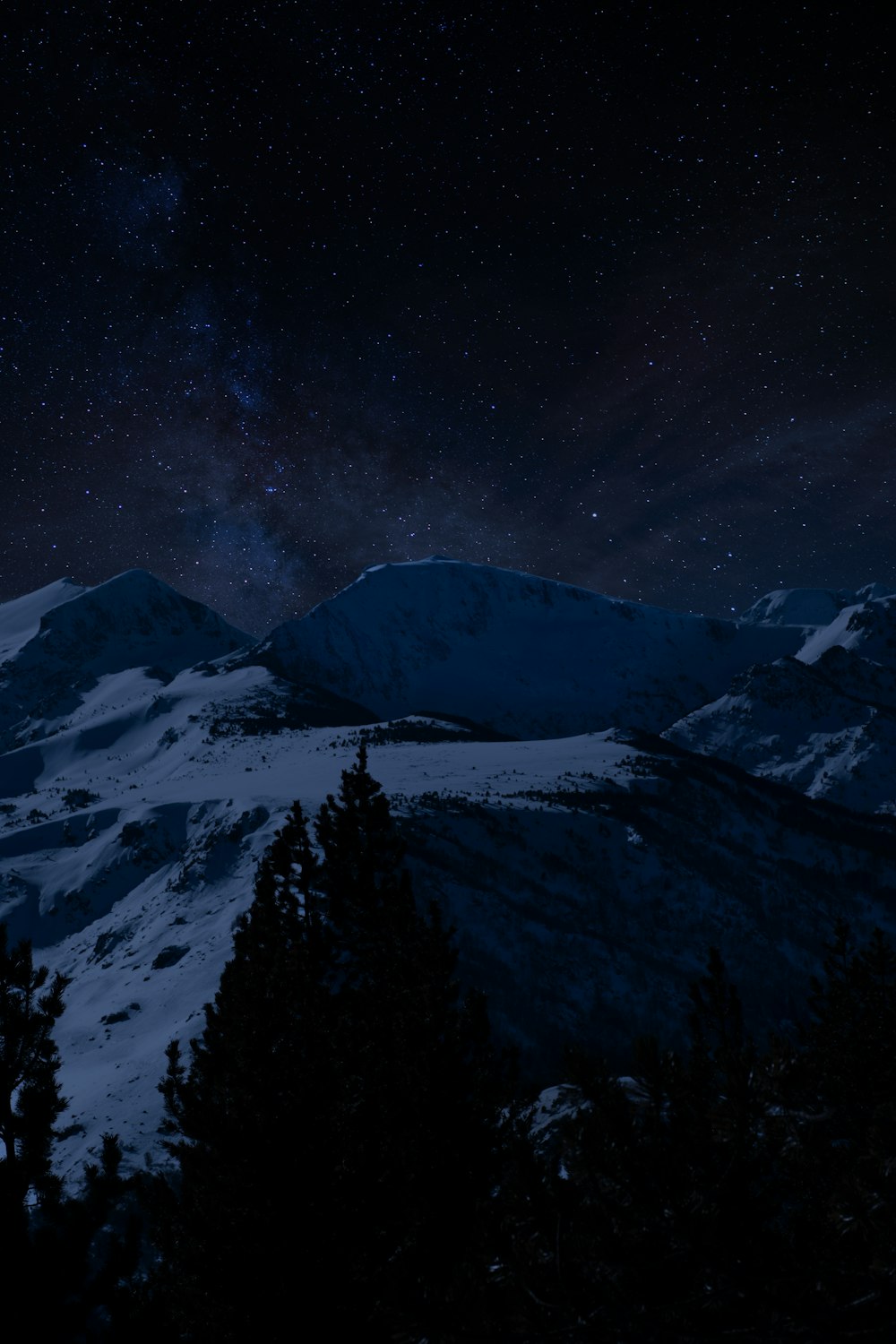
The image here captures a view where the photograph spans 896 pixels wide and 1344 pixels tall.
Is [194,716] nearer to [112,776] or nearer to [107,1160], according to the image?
[112,776]

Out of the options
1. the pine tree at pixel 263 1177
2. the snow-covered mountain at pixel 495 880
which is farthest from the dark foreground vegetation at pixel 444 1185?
the snow-covered mountain at pixel 495 880

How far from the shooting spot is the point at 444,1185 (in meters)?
10.4

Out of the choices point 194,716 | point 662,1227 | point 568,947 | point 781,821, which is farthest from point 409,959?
point 194,716

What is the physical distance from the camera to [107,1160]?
384 inches

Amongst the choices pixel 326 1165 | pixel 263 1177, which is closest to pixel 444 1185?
pixel 326 1165

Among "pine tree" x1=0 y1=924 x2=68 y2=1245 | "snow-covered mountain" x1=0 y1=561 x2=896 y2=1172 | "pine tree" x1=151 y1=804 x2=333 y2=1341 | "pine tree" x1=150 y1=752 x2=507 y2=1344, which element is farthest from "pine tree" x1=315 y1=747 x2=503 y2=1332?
"snow-covered mountain" x1=0 y1=561 x2=896 y2=1172

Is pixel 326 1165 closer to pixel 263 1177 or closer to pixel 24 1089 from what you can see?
pixel 263 1177

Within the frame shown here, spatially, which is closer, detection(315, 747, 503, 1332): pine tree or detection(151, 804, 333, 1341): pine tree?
detection(151, 804, 333, 1341): pine tree

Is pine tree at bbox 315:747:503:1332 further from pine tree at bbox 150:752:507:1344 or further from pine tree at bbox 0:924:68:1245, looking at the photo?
pine tree at bbox 0:924:68:1245

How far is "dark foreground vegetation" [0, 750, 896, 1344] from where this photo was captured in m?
3.83

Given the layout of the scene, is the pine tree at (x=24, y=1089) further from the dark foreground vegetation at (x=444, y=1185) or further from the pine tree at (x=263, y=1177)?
the pine tree at (x=263, y=1177)

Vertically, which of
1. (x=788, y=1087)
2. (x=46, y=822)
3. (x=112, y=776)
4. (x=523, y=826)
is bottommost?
(x=788, y=1087)

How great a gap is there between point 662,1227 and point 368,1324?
640 centimetres

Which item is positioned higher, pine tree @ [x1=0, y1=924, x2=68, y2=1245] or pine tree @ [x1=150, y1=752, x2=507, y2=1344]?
pine tree @ [x1=0, y1=924, x2=68, y2=1245]
